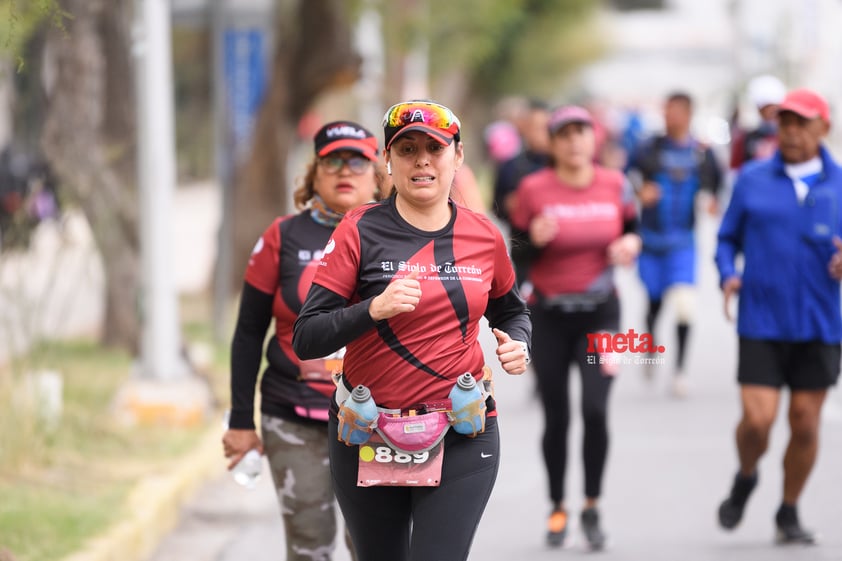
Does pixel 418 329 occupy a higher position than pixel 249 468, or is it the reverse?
pixel 418 329

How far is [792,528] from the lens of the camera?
6832 mm

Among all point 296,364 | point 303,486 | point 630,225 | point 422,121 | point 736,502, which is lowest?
point 736,502

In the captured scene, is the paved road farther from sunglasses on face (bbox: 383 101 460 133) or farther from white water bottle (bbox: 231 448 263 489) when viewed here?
sunglasses on face (bbox: 383 101 460 133)

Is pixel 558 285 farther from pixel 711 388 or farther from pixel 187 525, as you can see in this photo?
pixel 711 388

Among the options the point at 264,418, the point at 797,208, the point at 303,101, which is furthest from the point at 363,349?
the point at 303,101

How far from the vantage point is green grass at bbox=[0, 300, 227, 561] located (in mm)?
6695

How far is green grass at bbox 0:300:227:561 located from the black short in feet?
9.96

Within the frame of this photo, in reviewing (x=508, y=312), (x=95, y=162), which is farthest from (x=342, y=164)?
(x=95, y=162)

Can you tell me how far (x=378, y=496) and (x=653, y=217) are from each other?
7074mm

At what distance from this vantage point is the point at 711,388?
38.0 feet

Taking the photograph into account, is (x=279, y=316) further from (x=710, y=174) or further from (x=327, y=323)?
(x=710, y=174)

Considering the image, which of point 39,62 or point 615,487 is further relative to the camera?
point 39,62

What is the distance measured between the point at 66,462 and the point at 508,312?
4.36m

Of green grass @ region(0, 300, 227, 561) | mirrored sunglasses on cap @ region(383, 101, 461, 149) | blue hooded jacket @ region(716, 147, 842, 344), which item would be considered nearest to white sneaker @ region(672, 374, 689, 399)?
green grass @ region(0, 300, 227, 561)
